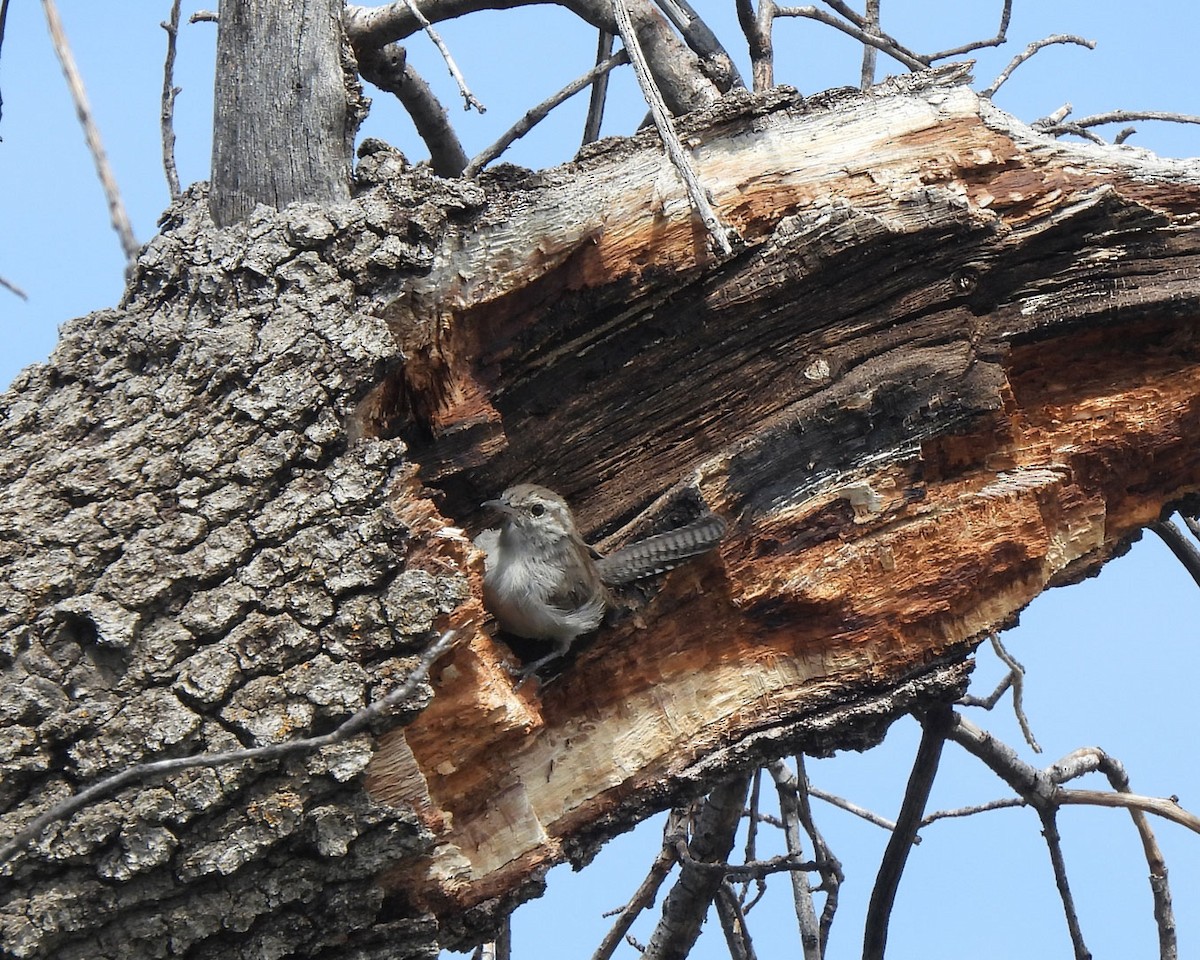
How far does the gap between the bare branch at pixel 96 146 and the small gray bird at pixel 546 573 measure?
2455 millimetres

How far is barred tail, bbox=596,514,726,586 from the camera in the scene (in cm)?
337

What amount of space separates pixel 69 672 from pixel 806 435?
209cm

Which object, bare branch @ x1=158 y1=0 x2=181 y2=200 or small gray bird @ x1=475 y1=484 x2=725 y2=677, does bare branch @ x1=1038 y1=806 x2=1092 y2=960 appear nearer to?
small gray bird @ x1=475 y1=484 x2=725 y2=677

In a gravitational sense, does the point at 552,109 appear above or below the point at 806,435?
above

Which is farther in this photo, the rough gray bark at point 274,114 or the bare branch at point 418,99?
the bare branch at point 418,99

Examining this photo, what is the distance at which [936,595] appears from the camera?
3.42m

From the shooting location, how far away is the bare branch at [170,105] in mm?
3863

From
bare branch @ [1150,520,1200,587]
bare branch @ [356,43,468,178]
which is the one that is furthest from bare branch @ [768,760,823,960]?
bare branch @ [356,43,468,178]

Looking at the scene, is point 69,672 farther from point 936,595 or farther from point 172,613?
point 936,595

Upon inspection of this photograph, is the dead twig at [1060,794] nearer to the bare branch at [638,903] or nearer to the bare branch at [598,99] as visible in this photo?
the bare branch at [638,903]

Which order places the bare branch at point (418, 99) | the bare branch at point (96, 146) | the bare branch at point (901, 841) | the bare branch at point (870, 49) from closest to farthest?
the bare branch at point (96, 146), the bare branch at point (901, 841), the bare branch at point (418, 99), the bare branch at point (870, 49)

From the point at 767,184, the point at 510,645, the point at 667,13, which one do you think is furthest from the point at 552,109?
the point at 510,645

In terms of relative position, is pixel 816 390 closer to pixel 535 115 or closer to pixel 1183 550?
pixel 535 115

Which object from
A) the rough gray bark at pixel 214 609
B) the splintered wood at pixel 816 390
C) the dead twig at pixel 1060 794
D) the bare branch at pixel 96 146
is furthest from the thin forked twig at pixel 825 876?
the bare branch at pixel 96 146
